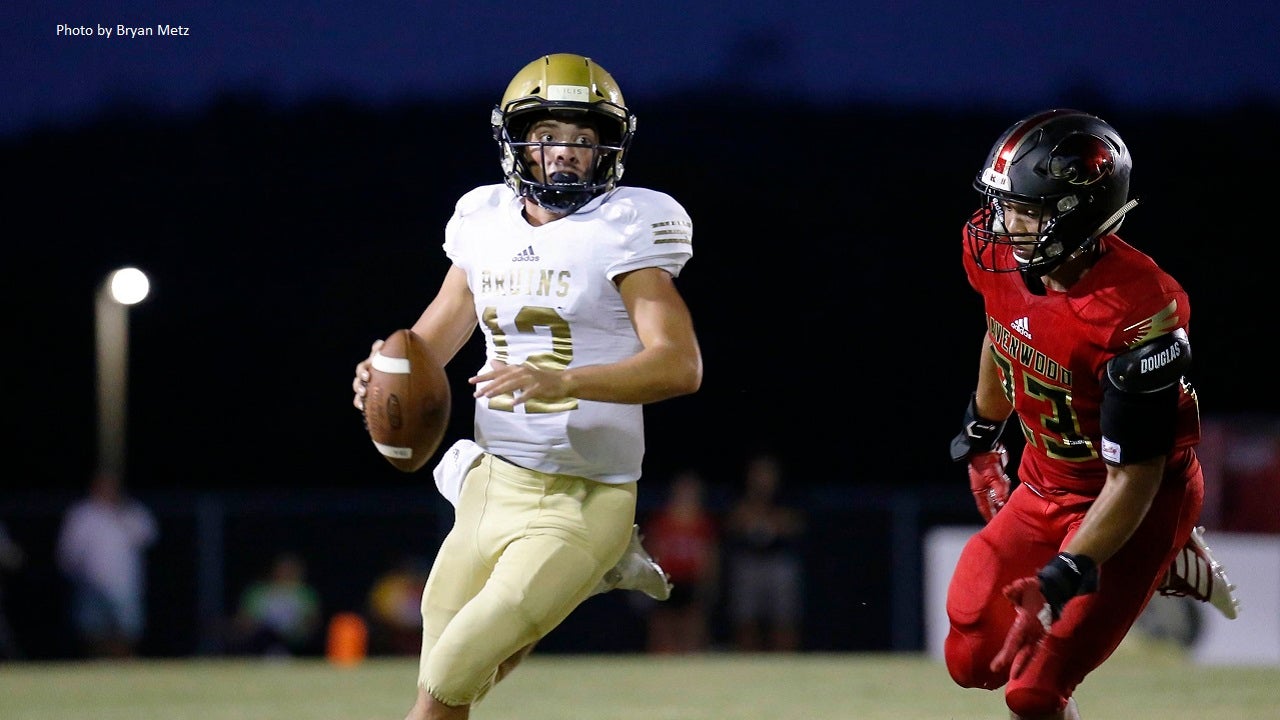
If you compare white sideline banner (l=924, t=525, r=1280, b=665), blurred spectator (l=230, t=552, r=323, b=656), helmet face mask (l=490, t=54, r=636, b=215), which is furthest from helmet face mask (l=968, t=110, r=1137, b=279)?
blurred spectator (l=230, t=552, r=323, b=656)

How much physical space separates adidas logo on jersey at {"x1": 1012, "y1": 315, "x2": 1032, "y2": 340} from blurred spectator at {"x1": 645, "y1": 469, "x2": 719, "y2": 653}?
271 inches

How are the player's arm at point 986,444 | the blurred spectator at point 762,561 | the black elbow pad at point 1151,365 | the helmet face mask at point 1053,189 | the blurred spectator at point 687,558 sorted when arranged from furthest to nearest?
the blurred spectator at point 762,561
the blurred spectator at point 687,558
the player's arm at point 986,444
the helmet face mask at point 1053,189
the black elbow pad at point 1151,365

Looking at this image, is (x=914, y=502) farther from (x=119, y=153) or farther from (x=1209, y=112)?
(x=119, y=153)

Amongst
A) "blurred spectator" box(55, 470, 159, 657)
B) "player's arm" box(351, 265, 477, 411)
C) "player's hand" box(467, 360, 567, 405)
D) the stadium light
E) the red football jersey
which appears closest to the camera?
"player's hand" box(467, 360, 567, 405)

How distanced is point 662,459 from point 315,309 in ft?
35.0

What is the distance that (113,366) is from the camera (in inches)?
1017

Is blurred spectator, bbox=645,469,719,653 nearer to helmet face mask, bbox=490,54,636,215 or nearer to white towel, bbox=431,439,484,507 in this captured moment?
white towel, bbox=431,439,484,507

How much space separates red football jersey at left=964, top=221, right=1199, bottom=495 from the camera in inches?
160

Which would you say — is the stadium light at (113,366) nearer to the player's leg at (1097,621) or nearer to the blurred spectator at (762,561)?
the blurred spectator at (762,561)

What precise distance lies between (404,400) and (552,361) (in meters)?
0.37

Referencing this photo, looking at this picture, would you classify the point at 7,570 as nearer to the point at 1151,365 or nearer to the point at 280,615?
the point at 280,615

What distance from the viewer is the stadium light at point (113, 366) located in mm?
16047

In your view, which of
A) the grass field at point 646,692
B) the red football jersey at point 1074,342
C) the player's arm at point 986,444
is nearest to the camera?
the red football jersey at point 1074,342

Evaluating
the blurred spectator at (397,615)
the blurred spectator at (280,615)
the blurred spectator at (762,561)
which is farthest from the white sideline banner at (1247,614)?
the blurred spectator at (280,615)
